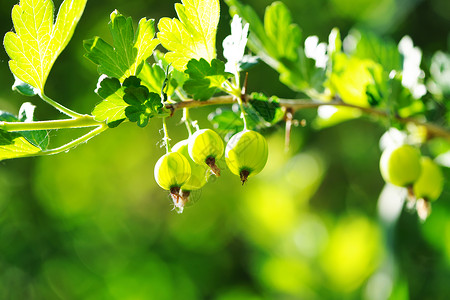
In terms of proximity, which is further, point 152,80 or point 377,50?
point 377,50

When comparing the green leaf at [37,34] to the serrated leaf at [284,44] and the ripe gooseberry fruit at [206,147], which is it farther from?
the serrated leaf at [284,44]

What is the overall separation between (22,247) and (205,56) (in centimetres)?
252

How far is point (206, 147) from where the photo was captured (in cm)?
72

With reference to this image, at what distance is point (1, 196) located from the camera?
292 centimetres

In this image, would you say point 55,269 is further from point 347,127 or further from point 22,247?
point 347,127

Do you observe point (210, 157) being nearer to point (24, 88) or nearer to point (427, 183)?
point (24, 88)

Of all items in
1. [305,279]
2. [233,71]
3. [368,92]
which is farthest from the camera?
[305,279]

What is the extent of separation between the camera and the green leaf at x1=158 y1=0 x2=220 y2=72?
713 millimetres

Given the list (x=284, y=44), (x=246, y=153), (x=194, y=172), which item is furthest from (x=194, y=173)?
(x=284, y=44)

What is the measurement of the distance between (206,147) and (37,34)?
0.30m

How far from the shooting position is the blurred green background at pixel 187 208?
2219 mm

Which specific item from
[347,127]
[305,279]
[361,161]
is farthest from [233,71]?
[347,127]

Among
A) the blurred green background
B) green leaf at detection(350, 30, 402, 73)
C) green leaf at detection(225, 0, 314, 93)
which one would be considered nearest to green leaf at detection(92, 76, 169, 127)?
green leaf at detection(225, 0, 314, 93)

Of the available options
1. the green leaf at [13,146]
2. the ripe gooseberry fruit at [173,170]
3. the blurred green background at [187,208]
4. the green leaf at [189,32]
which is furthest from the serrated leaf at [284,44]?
the blurred green background at [187,208]
